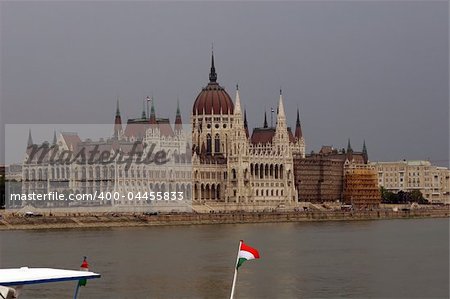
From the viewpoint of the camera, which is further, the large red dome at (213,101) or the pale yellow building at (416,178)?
the pale yellow building at (416,178)

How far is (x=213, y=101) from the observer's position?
103125mm

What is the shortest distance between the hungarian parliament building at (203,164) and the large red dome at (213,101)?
3.6 inches

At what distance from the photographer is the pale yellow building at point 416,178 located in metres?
135

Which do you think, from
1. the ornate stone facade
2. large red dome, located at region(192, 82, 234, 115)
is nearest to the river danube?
the ornate stone facade

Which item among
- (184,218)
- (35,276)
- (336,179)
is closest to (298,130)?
(336,179)

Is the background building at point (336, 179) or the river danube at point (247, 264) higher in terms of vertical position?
the background building at point (336, 179)

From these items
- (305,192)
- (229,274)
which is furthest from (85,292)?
(305,192)

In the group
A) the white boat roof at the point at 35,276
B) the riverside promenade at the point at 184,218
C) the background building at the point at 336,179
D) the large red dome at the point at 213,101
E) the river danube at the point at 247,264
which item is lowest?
the river danube at the point at 247,264

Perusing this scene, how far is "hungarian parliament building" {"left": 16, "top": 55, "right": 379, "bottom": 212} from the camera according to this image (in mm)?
87125

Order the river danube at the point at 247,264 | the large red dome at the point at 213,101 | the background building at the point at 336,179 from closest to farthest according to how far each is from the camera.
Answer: the river danube at the point at 247,264 < the large red dome at the point at 213,101 < the background building at the point at 336,179

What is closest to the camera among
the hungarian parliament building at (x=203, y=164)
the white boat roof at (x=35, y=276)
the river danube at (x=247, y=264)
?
the white boat roof at (x=35, y=276)

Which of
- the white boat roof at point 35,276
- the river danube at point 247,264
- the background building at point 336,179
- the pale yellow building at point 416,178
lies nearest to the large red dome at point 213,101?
the background building at point 336,179

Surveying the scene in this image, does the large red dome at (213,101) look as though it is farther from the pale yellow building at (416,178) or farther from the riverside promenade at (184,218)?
the pale yellow building at (416,178)

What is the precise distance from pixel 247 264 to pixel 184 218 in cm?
4382
